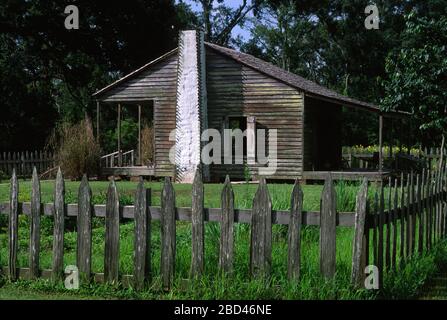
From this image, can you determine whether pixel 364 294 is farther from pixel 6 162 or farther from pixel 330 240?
pixel 6 162

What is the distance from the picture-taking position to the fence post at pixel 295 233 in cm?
612

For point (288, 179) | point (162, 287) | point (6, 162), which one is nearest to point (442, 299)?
point (162, 287)

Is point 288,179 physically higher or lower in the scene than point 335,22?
lower

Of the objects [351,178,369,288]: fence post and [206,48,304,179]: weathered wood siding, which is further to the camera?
[206,48,304,179]: weathered wood siding

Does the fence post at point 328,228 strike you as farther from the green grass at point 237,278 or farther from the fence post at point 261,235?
the fence post at point 261,235

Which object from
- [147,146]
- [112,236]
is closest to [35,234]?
[112,236]

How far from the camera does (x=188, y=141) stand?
2428 cm

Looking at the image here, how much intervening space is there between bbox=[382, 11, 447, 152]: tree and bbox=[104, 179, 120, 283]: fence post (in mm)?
12437

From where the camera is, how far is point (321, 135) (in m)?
27.2

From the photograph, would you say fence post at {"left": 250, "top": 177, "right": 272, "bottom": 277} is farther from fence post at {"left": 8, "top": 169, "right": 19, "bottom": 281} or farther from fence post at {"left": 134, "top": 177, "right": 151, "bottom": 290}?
fence post at {"left": 8, "top": 169, "right": 19, "bottom": 281}

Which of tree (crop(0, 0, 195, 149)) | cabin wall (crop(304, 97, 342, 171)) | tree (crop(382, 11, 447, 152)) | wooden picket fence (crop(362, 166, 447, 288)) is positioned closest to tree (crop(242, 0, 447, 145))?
tree (crop(0, 0, 195, 149))

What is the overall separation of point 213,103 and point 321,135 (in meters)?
5.49

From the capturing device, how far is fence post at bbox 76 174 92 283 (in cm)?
673

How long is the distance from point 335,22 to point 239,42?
12624 mm
